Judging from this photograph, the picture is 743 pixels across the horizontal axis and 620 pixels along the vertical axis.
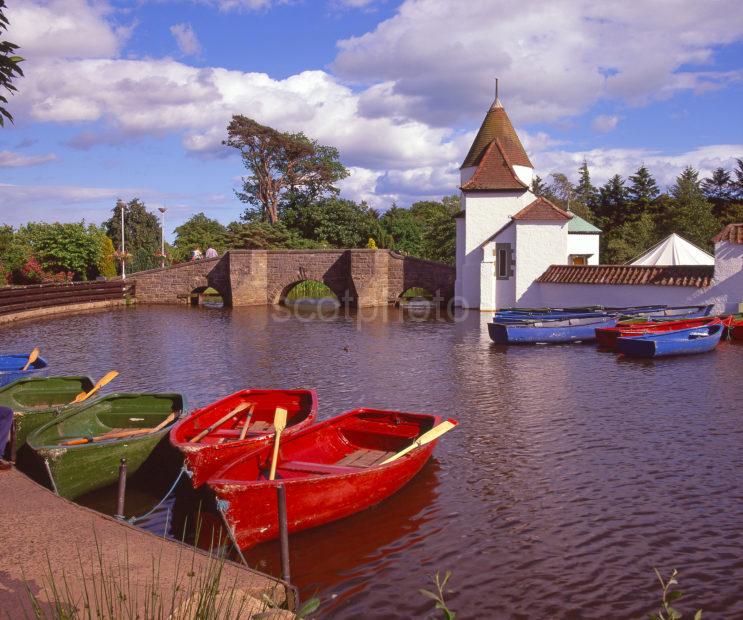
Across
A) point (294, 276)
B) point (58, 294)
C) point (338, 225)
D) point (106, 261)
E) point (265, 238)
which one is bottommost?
point (58, 294)

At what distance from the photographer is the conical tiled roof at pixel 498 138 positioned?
123 feet

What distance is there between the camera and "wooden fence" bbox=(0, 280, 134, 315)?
32.1 metres

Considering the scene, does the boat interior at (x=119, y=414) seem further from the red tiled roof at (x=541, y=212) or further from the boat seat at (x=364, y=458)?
the red tiled roof at (x=541, y=212)

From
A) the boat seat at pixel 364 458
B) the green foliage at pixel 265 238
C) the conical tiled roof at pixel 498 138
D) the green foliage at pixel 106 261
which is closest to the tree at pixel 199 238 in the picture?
the green foliage at pixel 265 238

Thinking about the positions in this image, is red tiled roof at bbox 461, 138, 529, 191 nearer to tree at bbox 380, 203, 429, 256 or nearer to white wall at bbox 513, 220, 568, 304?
white wall at bbox 513, 220, 568, 304

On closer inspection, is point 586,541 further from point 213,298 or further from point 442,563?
point 213,298

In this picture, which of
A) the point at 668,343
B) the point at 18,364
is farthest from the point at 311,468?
the point at 668,343

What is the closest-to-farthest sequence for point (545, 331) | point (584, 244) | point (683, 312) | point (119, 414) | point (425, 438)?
point (425, 438) < point (119, 414) < point (545, 331) < point (683, 312) < point (584, 244)

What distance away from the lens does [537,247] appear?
34.0m

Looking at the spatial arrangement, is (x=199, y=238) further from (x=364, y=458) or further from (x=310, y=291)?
(x=364, y=458)

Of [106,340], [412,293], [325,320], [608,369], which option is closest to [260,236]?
[412,293]

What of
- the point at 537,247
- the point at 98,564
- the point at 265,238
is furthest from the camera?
the point at 265,238

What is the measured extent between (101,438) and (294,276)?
33.8m

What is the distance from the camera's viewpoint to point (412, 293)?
54781 millimetres
